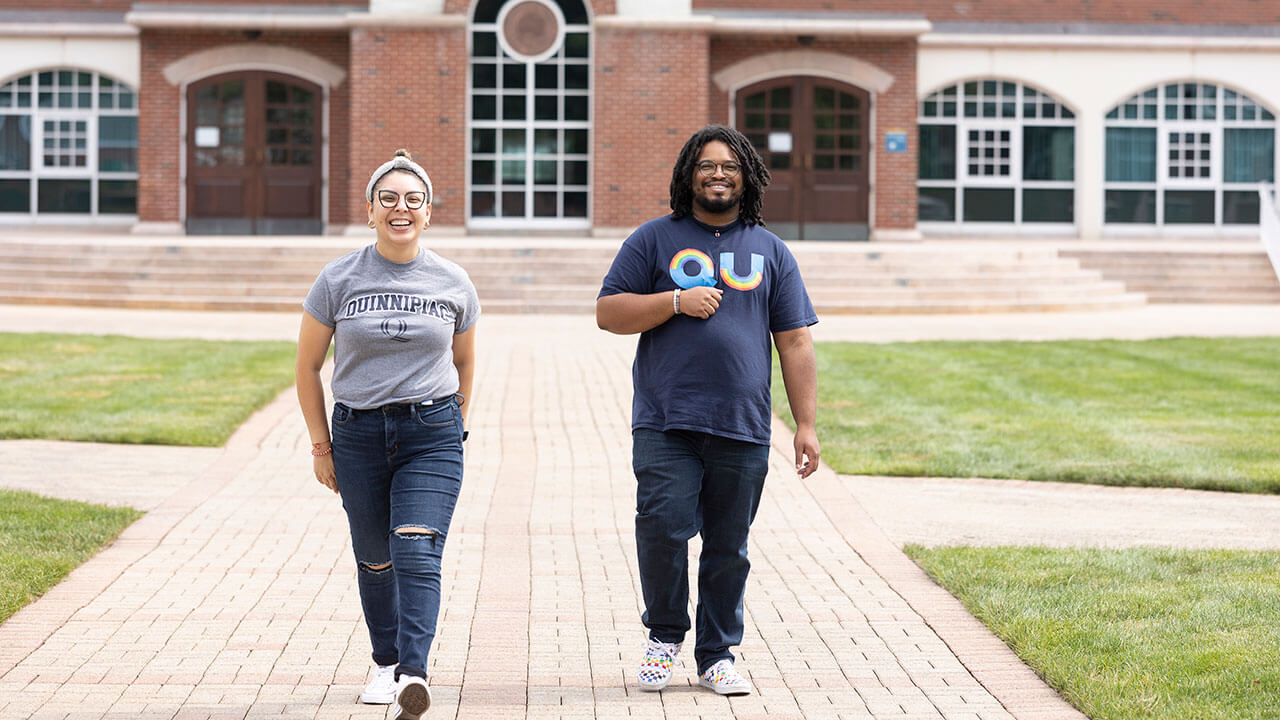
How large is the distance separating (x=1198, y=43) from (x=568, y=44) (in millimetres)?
12470

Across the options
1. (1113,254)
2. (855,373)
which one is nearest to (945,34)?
(1113,254)

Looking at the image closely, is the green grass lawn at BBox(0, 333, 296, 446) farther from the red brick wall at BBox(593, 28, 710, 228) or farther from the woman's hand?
the red brick wall at BBox(593, 28, 710, 228)

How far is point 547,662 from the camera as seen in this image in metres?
5.59

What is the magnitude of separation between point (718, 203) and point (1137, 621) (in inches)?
90.6

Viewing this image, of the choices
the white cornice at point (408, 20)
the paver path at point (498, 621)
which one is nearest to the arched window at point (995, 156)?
the white cornice at point (408, 20)

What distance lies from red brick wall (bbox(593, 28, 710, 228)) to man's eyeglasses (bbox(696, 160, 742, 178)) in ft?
73.0

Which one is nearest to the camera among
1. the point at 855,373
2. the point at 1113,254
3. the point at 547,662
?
the point at 547,662

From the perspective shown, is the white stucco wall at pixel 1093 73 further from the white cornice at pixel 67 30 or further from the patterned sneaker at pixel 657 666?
the patterned sneaker at pixel 657 666

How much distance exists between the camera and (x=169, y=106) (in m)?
29.2

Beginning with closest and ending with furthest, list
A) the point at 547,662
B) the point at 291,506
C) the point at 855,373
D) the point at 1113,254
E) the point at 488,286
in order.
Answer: the point at 547,662 → the point at 291,506 → the point at 855,373 → the point at 488,286 → the point at 1113,254

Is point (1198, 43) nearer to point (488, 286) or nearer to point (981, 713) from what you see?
point (488, 286)

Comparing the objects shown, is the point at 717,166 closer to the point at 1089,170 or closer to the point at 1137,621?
the point at 1137,621

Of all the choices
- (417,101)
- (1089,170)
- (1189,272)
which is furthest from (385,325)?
(1089,170)

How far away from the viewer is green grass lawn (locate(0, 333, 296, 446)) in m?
11.0
